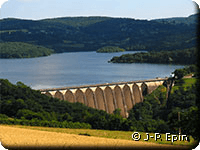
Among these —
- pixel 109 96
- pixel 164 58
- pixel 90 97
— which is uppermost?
pixel 90 97

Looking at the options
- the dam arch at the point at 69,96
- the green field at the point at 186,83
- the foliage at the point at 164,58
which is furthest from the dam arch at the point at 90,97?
the foliage at the point at 164,58

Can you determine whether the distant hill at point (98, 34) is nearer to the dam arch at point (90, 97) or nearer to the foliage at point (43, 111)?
the dam arch at point (90, 97)

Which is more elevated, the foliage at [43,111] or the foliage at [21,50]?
the foliage at [43,111]

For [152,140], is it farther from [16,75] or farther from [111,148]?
[16,75]

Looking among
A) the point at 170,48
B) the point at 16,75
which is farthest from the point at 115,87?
the point at 170,48

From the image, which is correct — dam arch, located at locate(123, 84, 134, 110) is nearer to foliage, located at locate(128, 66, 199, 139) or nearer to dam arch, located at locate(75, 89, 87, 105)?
foliage, located at locate(128, 66, 199, 139)

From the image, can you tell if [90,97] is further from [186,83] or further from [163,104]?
[186,83]
